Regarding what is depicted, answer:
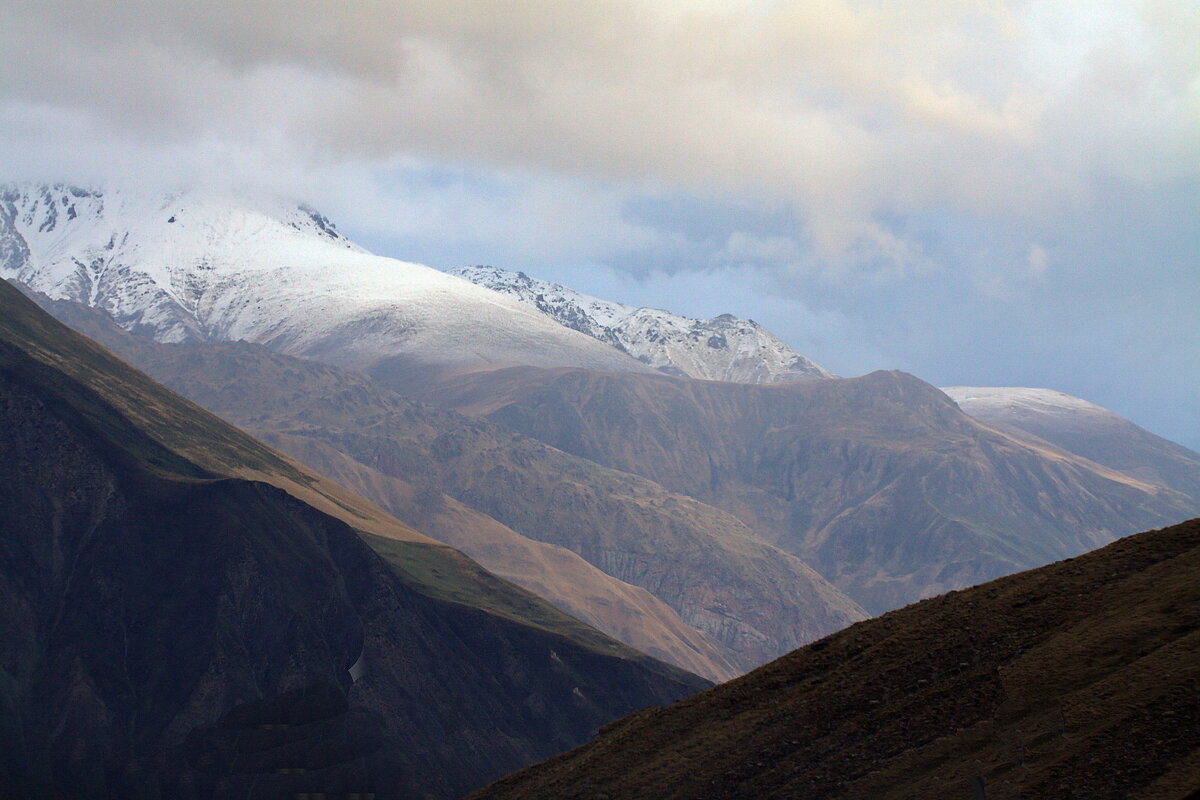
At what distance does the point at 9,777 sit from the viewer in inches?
7200

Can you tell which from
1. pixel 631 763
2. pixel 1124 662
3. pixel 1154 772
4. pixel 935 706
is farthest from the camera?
pixel 631 763

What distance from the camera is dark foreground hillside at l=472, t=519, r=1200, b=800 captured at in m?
61.8

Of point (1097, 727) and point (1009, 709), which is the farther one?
point (1009, 709)

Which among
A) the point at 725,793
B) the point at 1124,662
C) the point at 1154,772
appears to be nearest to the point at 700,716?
the point at 725,793

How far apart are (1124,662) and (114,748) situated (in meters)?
174

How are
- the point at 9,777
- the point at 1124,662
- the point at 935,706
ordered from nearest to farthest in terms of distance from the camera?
the point at 1124,662 < the point at 935,706 < the point at 9,777

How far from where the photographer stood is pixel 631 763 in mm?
89938

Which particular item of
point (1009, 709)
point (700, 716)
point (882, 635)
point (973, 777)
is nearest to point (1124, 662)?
point (1009, 709)

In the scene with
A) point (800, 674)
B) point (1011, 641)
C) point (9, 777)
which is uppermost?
point (1011, 641)

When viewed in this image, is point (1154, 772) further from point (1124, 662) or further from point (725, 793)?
point (725, 793)

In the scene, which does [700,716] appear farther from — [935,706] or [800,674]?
[935,706]

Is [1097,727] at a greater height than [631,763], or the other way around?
[1097,727]

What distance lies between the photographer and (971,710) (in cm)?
7406

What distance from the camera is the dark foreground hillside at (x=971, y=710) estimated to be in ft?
203
